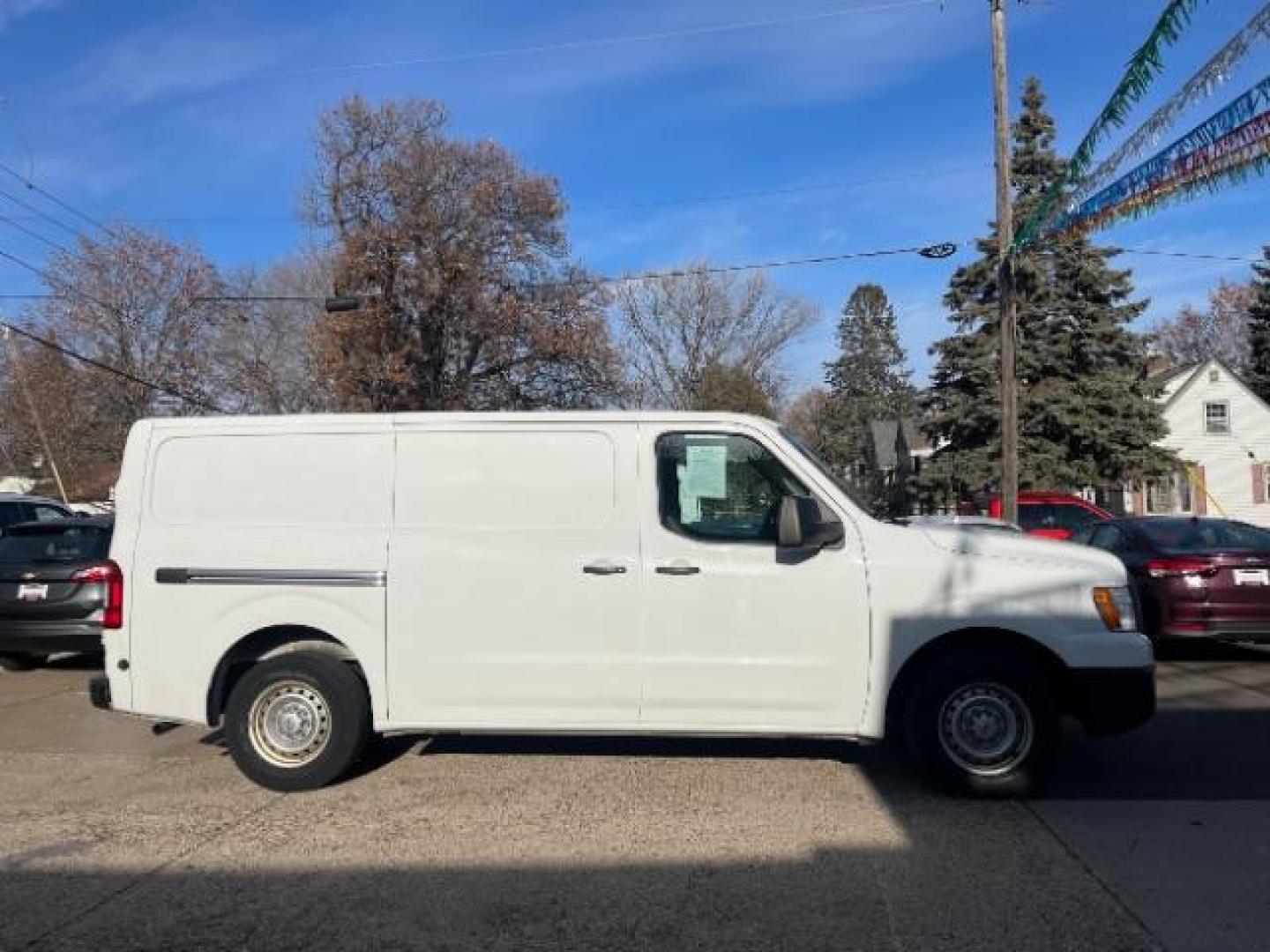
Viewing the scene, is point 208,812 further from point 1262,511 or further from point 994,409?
point 1262,511

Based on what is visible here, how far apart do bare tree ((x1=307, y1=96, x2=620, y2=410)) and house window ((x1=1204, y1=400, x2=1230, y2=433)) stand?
73.5 feet

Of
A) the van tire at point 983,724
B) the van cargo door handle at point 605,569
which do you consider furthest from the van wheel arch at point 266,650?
the van tire at point 983,724

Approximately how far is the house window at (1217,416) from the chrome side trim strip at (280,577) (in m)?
42.3

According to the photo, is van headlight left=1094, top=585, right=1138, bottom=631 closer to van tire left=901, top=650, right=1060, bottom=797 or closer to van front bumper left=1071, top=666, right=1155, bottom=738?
van front bumper left=1071, top=666, right=1155, bottom=738

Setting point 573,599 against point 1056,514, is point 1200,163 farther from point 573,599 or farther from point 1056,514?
point 1056,514

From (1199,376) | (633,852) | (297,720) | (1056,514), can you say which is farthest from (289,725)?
(1199,376)

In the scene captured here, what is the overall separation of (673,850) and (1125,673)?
2.53 metres

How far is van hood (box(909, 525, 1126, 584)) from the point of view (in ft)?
19.0

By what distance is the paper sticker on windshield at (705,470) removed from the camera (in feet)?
20.0

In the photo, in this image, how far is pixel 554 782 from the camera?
626 centimetres

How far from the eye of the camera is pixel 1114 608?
577 centimetres

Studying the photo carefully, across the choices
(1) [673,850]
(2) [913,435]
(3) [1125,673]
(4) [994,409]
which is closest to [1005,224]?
(4) [994,409]

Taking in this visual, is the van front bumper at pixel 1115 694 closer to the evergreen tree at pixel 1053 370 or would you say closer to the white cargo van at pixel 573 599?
the white cargo van at pixel 573 599

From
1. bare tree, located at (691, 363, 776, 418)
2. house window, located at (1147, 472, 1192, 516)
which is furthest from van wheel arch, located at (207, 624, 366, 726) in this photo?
house window, located at (1147, 472, 1192, 516)
